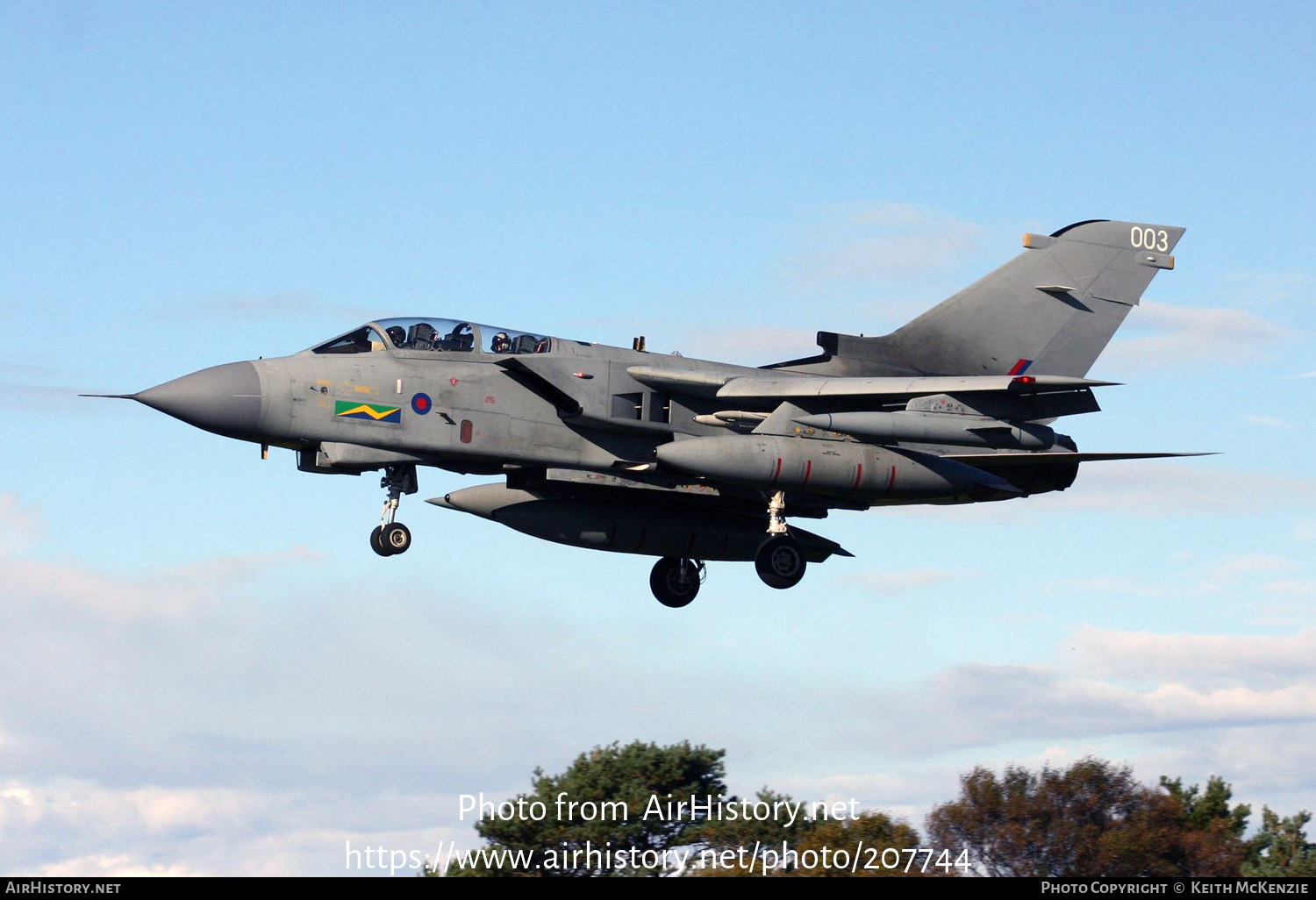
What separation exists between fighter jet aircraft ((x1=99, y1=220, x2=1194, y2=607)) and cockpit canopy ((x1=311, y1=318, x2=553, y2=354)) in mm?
27

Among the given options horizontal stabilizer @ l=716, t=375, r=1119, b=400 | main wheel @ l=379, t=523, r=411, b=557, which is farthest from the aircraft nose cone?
horizontal stabilizer @ l=716, t=375, r=1119, b=400

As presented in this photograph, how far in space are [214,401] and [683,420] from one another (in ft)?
21.1

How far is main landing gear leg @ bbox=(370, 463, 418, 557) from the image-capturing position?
21016mm

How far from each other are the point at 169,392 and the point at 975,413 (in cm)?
1073

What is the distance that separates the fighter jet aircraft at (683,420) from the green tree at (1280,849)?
11.1 meters

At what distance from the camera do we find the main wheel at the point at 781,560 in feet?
74.2

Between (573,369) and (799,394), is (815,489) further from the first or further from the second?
(573,369)

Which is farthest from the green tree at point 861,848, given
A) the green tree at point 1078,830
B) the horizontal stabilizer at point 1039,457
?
the horizontal stabilizer at point 1039,457

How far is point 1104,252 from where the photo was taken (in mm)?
25297

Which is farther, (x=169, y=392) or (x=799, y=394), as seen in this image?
(x=799, y=394)

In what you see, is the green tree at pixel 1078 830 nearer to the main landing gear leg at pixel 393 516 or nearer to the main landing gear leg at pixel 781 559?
the main landing gear leg at pixel 781 559
